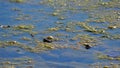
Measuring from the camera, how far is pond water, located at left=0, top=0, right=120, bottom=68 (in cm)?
890

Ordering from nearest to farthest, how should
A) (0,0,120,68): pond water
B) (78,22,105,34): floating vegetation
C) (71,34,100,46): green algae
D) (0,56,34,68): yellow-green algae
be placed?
1. (0,56,34,68): yellow-green algae
2. (0,0,120,68): pond water
3. (71,34,100,46): green algae
4. (78,22,105,34): floating vegetation

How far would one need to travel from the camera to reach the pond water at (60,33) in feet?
29.2

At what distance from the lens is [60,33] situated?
1066 centimetres

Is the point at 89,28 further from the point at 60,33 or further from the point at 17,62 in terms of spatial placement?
the point at 17,62

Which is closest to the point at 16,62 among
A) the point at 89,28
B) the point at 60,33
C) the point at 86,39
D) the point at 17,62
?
the point at 17,62

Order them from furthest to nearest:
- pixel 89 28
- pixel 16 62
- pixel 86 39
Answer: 1. pixel 89 28
2. pixel 86 39
3. pixel 16 62

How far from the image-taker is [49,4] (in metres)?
13.7

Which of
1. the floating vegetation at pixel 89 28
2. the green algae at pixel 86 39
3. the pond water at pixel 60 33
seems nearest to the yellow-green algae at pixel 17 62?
the pond water at pixel 60 33

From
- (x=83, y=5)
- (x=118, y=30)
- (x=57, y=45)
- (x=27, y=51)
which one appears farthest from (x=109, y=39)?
(x=83, y=5)

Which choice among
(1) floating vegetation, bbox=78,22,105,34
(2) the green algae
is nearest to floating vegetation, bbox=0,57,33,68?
(2) the green algae

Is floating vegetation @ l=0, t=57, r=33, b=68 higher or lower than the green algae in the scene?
lower

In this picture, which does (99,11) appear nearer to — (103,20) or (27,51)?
(103,20)

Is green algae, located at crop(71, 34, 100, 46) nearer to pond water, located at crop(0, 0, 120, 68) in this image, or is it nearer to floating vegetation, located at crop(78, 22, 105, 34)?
pond water, located at crop(0, 0, 120, 68)

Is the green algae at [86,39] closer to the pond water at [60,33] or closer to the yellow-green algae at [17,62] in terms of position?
the pond water at [60,33]
